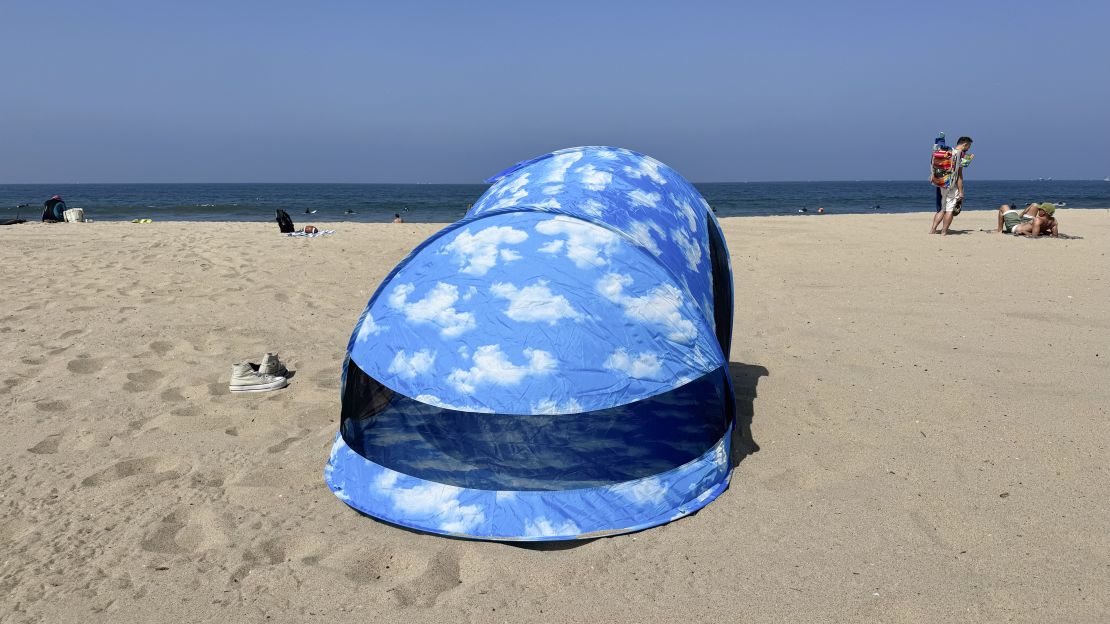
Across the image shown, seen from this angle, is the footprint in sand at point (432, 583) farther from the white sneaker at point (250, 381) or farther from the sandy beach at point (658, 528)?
the white sneaker at point (250, 381)

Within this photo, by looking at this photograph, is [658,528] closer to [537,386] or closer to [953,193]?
[537,386]

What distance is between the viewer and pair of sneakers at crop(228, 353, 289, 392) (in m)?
5.12

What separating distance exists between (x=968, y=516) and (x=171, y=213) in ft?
117

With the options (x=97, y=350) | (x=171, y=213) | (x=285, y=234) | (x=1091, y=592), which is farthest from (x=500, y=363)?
(x=171, y=213)

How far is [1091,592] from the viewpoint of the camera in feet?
9.01

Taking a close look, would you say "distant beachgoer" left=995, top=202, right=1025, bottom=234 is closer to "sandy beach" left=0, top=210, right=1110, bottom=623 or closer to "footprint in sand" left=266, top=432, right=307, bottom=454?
"sandy beach" left=0, top=210, right=1110, bottom=623

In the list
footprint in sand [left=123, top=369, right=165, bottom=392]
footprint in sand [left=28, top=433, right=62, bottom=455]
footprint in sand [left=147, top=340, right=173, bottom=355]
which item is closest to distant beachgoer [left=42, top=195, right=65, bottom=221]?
footprint in sand [left=147, top=340, right=173, bottom=355]

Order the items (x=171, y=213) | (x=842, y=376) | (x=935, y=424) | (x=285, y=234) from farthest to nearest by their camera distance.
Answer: (x=171, y=213) → (x=285, y=234) → (x=842, y=376) → (x=935, y=424)

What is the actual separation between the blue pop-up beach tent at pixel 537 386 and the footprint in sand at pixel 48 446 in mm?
1767

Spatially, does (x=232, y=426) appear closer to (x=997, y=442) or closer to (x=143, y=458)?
(x=143, y=458)

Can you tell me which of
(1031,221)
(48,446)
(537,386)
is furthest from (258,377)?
(1031,221)

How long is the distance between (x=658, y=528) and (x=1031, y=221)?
12.1m

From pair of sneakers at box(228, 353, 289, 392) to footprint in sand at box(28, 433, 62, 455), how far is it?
1.10m

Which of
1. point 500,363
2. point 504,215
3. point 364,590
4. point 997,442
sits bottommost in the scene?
point 364,590
